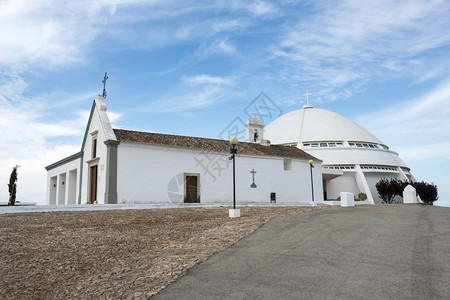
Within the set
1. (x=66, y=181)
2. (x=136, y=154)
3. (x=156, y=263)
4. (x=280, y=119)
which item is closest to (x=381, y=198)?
(x=280, y=119)

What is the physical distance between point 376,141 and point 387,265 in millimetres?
44767

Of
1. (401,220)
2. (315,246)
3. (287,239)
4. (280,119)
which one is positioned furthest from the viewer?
(280,119)

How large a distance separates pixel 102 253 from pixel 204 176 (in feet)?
60.0

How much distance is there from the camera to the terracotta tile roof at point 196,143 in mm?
24094

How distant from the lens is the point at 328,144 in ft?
147

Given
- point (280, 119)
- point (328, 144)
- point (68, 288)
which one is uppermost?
point (280, 119)

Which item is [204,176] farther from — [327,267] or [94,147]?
[327,267]

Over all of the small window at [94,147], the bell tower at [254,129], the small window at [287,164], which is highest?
the bell tower at [254,129]

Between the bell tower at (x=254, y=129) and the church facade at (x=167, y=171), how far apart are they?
2531 millimetres

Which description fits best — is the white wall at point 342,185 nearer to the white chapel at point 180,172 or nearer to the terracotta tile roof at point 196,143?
the white chapel at point 180,172

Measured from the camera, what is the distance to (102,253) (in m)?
8.05

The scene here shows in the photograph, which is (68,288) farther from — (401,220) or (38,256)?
(401,220)

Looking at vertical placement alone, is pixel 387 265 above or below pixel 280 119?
below

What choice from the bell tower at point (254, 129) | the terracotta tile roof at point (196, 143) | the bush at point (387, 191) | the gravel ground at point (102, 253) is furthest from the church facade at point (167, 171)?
the bush at point (387, 191)
